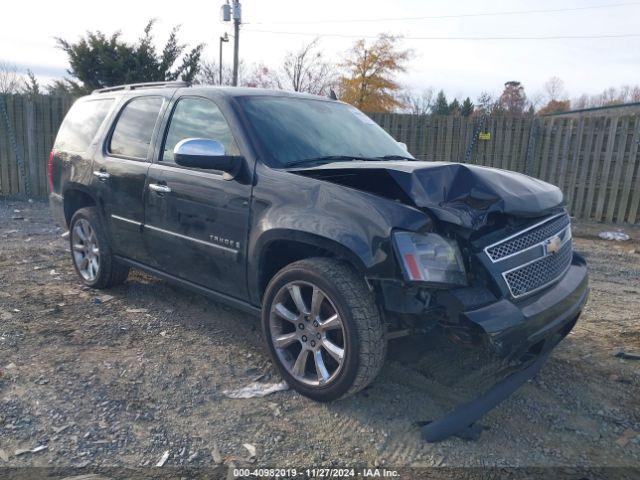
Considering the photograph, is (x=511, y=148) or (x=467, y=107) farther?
(x=467, y=107)

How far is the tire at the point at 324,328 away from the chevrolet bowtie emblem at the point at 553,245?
3.67 feet

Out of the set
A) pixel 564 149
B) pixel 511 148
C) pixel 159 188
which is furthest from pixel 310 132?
pixel 511 148

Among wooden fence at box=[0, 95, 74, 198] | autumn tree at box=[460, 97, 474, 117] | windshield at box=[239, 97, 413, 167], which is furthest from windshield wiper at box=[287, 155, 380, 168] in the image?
autumn tree at box=[460, 97, 474, 117]

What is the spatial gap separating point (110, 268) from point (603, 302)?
4.72m

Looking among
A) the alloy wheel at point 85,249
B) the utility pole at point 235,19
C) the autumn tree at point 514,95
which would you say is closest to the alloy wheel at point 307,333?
the alloy wheel at point 85,249

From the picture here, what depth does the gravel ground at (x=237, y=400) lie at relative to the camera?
2691mm

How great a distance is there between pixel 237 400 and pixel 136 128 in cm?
260

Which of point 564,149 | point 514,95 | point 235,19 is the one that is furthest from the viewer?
point 514,95

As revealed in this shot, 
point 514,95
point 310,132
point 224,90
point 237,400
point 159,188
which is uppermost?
point 514,95

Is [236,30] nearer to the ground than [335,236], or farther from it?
farther from it

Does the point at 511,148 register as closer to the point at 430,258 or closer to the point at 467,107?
the point at 430,258

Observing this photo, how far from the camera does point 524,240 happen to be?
→ 117 inches

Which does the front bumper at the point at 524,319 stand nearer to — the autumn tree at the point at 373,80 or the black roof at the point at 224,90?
the black roof at the point at 224,90

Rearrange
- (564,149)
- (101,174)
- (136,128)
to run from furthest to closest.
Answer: (564,149)
(101,174)
(136,128)
